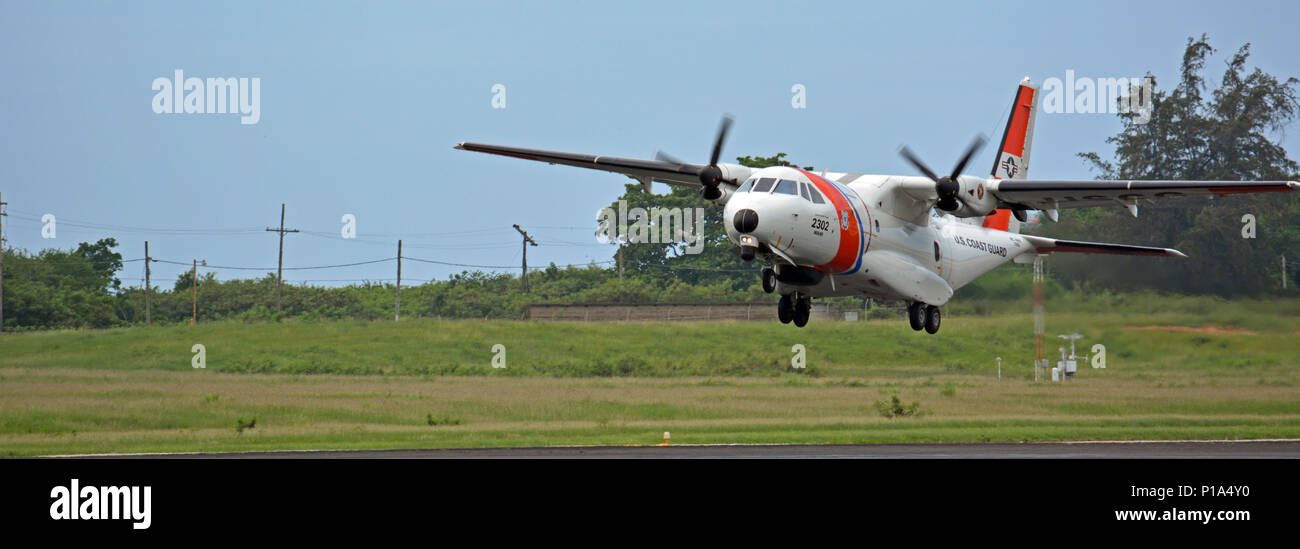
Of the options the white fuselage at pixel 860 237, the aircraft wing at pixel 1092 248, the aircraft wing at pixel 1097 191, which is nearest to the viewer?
the white fuselage at pixel 860 237

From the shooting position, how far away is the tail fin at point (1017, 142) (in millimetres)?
35312

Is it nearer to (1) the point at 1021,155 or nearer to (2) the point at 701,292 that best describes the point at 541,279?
(2) the point at 701,292

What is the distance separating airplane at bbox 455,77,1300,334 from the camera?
957 inches

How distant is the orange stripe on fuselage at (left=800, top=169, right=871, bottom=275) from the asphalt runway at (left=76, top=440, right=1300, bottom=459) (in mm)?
10411

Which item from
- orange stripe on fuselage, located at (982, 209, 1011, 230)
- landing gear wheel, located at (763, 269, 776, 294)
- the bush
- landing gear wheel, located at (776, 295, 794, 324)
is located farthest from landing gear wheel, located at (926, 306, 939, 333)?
the bush

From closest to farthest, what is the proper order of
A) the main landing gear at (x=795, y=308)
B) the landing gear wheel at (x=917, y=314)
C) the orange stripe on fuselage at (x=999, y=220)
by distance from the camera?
the main landing gear at (x=795, y=308)
the landing gear wheel at (x=917, y=314)
the orange stripe on fuselage at (x=999, y=220)

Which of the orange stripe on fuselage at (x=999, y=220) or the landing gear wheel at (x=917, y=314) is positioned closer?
the landing gear wheel at (x=917, y=314)

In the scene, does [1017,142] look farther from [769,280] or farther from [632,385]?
[632,385]

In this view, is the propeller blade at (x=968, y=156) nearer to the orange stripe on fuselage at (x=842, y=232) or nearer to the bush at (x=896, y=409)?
the orange stripe on fuselage at (x=842, y=232)
